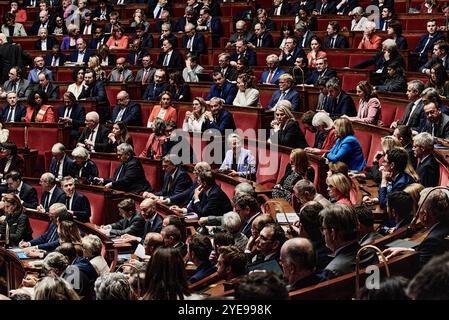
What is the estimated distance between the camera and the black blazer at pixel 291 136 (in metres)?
5.12

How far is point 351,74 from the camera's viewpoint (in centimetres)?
625

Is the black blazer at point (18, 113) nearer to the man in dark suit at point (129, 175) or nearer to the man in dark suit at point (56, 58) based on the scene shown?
the man in dark suit at point (56, 58)

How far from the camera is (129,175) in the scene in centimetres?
536

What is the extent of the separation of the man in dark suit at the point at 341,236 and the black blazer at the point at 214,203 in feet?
5.39

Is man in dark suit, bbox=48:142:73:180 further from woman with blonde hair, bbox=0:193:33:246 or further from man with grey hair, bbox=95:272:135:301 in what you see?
man with grey hair, bbox=95:272:135:301

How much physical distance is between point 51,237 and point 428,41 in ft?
10.2

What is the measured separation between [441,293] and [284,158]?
127 inches

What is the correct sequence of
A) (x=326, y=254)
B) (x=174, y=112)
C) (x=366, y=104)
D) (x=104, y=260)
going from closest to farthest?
1. (x=326, y=254)
2. (x=104, y=260)
3. (x=366, y=104)
4. (x=174, y=112)

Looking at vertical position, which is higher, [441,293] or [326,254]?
[441,293]

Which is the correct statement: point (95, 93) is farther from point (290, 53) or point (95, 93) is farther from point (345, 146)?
point (345, 146)

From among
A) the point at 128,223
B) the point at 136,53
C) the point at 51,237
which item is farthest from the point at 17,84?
the point at 128,223

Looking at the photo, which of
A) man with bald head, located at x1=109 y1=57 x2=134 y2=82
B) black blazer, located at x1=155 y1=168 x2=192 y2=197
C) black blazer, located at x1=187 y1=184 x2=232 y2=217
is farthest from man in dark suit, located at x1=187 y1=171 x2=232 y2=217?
man with bald head, located at x1=109 y1=57 x2=134 y2=82
